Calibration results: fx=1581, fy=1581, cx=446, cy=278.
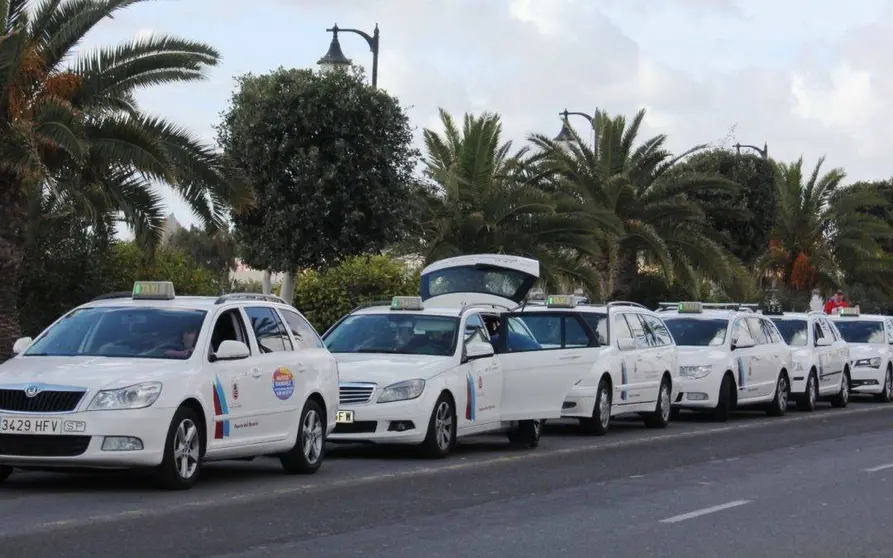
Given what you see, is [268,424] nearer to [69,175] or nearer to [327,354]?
[327,354]

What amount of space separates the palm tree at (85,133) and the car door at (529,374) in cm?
494

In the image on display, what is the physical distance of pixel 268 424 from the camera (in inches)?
547

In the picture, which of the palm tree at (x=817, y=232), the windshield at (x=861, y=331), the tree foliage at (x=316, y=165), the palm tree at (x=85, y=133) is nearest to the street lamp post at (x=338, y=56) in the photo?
the tree foliage at (x=316, y=165)

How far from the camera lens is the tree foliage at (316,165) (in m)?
28.3

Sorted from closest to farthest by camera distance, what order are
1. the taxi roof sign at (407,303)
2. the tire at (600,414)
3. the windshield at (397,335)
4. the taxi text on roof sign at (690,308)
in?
the windshield at (397,335), the taxi roof sign at (407,303), the tire at (600,414), the taxi text on roof sign at (690,308)

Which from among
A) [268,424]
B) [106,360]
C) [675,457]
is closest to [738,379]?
[675,457]

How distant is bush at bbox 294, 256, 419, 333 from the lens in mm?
29781

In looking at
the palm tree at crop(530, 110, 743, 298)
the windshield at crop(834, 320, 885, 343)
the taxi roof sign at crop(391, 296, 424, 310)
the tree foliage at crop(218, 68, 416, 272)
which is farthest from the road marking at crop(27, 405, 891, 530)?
the palm tree at crop(530, 110, 743, 298)

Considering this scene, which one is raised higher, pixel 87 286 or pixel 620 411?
pixel 87 286

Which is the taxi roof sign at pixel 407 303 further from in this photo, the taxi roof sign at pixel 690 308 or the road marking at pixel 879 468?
the taxi roof sign at pixel 690 308

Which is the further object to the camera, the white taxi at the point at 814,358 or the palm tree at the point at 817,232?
the palm tree at the point at 817,232

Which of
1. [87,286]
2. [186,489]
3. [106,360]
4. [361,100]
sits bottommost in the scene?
[186,489]

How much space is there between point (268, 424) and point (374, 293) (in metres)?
16.1

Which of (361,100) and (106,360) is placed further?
(361,100)
